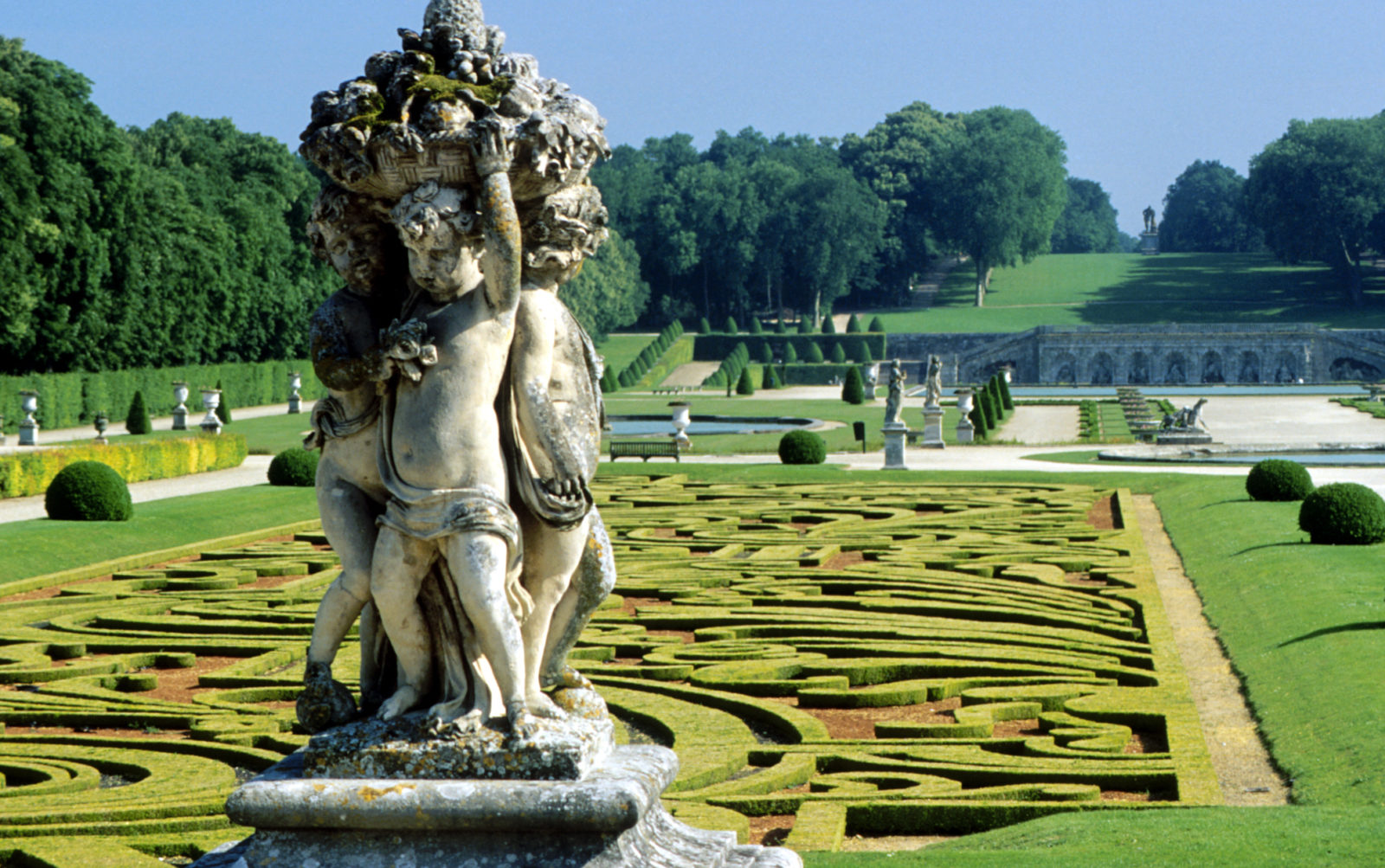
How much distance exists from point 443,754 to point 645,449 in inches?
1009

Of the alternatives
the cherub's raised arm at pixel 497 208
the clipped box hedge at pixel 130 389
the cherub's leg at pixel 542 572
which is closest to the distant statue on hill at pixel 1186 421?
the clipped box hedge at pixel 130 389

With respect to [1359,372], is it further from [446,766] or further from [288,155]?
[446,766]

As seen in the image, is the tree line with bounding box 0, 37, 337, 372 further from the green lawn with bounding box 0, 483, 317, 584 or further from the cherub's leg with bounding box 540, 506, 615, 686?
the cherub's leg with bounding box 540, 506, 615, 686

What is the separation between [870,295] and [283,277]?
53205 millimetres

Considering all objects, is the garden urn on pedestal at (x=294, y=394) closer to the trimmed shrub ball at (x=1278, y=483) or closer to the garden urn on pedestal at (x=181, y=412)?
the garden urn on pedestal at (x=181, y=412)

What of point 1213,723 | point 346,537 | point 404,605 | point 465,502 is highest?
point 465,502

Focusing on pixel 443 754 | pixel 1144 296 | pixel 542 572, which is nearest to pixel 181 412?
pixel 542 572

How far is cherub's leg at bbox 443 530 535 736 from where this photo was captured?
4695 millimetres

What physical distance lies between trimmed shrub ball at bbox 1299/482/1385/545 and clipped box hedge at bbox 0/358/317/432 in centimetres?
3292

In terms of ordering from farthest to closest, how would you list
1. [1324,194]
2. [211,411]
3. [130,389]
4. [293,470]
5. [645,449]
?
[1324,194] < [130,389] < [211,411] < [645,449] < [293,470]

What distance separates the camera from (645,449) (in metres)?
30.3

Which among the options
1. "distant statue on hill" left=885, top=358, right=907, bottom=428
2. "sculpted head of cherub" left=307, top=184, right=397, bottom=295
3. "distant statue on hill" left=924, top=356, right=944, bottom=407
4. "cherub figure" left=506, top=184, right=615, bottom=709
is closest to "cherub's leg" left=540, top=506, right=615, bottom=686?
"cherub figure" left=506, top=184, right=615, bottom=709

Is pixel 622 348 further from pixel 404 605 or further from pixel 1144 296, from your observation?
pixel 404 605

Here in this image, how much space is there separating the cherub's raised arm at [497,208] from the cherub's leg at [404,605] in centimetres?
86
